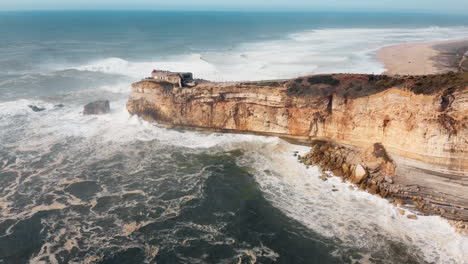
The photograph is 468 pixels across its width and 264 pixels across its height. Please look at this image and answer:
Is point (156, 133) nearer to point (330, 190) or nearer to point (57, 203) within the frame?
point (57, 203)

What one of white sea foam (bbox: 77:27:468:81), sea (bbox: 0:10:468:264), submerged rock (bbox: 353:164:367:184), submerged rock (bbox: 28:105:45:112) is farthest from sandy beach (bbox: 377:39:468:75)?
submerged rock (bbox: 28:105:45:112)

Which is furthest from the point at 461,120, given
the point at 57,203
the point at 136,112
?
the point at 136,112

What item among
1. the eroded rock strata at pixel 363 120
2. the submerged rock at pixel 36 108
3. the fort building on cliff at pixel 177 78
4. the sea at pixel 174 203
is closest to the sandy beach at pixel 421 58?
the eroded rock strata at pixel 363 120

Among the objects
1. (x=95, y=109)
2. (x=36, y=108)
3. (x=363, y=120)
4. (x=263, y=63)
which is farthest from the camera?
(x=263, y=63)

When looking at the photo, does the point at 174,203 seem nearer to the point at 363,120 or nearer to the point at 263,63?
the point at 363,120

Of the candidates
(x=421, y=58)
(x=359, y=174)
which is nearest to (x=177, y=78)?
(x=359, y=174)

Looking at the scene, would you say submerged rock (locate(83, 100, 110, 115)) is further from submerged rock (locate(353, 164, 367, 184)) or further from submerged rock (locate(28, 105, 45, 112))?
submerged rock (locate(353, 164, 367, 184))
